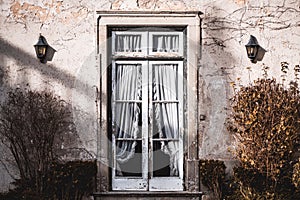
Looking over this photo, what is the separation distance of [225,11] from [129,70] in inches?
57.3

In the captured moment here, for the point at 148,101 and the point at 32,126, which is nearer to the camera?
the point at 32,126

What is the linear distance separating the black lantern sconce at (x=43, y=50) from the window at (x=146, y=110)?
81 centimetres

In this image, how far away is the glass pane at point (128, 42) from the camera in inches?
288

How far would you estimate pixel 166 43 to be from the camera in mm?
7332

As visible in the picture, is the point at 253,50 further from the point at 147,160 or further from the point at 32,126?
the point at 32,126

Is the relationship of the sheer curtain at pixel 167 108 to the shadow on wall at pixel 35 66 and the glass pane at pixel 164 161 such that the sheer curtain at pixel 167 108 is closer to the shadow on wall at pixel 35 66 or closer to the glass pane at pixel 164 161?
the glass pane at pixel 164 161

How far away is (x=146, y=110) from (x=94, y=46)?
1061 millimetres

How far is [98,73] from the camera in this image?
7207 mm

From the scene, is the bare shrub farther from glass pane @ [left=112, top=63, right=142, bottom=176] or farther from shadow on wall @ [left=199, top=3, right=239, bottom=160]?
shadow on wall @ [left=199, top=3, right=239, bottom=160]

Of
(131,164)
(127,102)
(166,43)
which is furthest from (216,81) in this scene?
(131,164)

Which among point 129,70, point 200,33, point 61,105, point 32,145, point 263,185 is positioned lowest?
point 263,185

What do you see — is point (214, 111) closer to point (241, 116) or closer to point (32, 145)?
point (241, 116)

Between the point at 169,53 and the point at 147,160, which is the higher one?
the point at 169,53

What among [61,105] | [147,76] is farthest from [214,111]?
[61,105]
